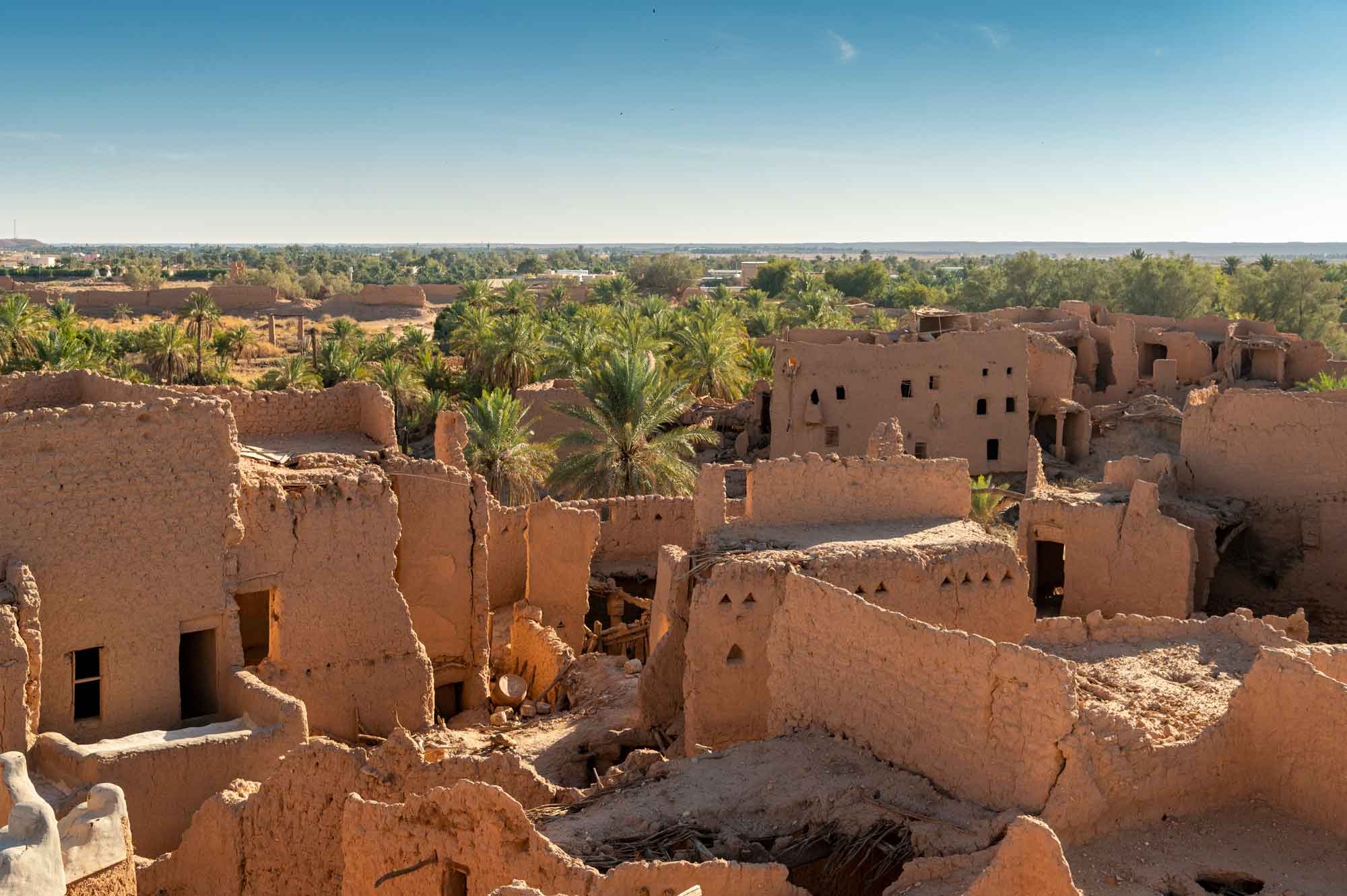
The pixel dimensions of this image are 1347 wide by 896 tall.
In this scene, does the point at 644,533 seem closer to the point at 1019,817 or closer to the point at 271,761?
the point at 271,761

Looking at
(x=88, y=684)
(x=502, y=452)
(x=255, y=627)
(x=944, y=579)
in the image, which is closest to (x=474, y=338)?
(x=502, y=452)

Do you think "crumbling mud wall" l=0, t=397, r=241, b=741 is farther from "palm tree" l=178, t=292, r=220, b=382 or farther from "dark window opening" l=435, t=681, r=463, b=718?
"palm tree" l=178, t=292, r=220, b=382

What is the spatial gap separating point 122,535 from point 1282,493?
15.3 meters

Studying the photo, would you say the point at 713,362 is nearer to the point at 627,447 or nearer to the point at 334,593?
the point at 627,447

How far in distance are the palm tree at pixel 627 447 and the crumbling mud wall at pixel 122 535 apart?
11288 mm

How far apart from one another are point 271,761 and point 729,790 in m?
4.77

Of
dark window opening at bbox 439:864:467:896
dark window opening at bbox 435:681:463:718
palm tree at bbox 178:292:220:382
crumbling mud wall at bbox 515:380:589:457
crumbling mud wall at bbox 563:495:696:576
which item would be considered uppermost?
palm tree at bbox 178:292:220:382

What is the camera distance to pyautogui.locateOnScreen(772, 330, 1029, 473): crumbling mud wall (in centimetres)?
2945

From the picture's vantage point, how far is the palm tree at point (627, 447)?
2484 centimetres

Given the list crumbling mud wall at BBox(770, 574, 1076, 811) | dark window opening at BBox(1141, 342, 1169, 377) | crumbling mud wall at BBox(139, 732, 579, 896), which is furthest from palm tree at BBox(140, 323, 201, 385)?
crumbling mud wall at BBox(770, 574, 1076, 811)

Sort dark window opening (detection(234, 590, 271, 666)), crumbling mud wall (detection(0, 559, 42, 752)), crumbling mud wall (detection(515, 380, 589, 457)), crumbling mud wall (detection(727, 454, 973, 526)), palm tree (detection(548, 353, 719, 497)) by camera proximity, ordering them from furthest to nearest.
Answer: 1. crumbling mud wall (detection(515, 380, 589, 457))
2. palm tree (detection(548, 353, 719, 497))
3. dark window opening (detection(234, 590, 271, 666))
4. crumbling mud wall (detection(727, 454, 973, 526))
5. crumbling mud wall (detection(0, 559, 42, 752))

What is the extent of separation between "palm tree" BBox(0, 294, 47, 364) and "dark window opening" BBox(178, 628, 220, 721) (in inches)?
850

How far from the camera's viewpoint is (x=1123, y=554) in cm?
1722

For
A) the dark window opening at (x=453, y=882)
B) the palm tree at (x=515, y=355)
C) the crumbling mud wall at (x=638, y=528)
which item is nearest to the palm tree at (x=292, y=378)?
the palm tree at (x=515, y=355)
